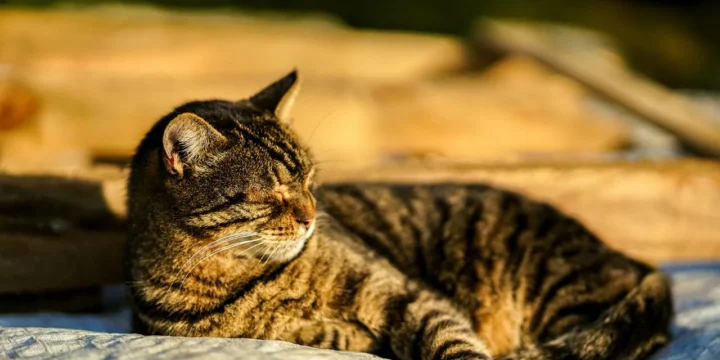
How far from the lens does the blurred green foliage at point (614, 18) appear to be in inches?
306

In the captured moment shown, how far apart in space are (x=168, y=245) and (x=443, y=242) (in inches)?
34.8

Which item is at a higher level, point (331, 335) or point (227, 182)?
point (227, 182)

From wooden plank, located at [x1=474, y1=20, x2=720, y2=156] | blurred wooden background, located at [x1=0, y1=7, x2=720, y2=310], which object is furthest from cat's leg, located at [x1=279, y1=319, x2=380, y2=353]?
wooden plank, located at [x1=474, y1=20, x2=720, y2=156]

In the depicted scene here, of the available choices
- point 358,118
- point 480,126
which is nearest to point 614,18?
point 480,126

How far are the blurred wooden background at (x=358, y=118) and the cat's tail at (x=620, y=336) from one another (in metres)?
0.98

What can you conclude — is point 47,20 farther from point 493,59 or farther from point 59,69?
point 493,59

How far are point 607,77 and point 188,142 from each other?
3.40m

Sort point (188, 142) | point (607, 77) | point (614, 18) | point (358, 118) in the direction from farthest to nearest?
point (614, 18) < point (607, 77) < point (358, 118) < point (188, 142)

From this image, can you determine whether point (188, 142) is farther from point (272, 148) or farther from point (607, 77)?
point (607, 77)

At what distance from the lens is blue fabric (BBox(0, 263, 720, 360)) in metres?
1.76

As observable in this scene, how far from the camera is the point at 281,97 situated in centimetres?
231

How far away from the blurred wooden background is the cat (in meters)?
0.50

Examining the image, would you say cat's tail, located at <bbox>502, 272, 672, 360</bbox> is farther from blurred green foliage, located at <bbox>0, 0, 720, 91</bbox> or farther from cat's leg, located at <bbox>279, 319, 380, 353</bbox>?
blurred green foliage, located at <bbox>0, 0, 720, 91</bbox>

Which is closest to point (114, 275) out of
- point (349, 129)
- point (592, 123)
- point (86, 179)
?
point (86, 179)
